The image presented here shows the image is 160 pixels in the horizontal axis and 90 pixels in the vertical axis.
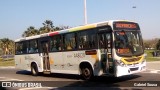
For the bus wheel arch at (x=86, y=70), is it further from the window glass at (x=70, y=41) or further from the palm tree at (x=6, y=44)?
the palm tree at (x=6, y=44)

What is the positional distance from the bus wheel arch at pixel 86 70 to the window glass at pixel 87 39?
0.93 m

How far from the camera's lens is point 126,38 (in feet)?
48.5

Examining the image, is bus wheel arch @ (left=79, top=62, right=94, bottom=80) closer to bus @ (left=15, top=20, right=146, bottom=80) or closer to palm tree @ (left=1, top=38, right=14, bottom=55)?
bus @ (left=15, top=20, right=146, bottom=80)

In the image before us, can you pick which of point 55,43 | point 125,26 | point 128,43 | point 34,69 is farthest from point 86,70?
point 34,69

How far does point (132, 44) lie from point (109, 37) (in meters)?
1.22

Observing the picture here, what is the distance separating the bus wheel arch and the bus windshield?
7.44 ft

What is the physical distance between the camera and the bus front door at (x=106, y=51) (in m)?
14.5

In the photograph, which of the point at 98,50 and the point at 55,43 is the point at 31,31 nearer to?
the point at 55,43

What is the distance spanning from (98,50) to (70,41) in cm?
269

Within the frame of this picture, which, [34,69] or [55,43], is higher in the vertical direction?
[55,43]

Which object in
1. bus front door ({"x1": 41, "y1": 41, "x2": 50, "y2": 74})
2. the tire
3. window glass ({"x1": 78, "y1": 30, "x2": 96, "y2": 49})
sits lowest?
the tire

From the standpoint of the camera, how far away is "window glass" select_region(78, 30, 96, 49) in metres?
15.6

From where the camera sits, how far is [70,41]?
17.5 m

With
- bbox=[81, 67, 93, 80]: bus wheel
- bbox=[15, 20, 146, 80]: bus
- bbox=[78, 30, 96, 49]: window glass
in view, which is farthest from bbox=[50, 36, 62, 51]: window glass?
bbox=[81, 67, 93, 80]: bus wheel
